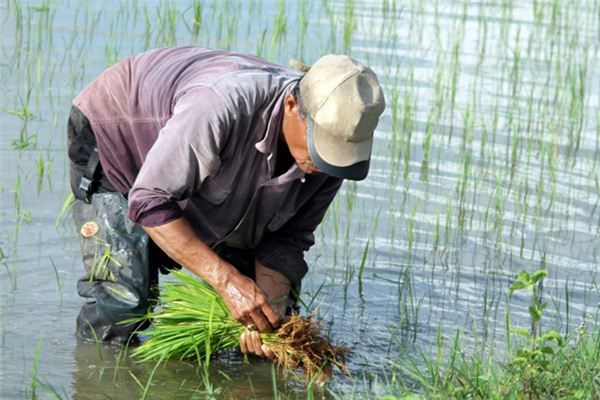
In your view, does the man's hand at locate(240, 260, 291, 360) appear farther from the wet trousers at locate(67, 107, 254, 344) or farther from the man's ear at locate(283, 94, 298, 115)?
the man's ear at locate(283, 94, 298, 115)

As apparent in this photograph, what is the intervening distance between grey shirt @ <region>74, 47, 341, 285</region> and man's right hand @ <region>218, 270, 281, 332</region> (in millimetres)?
276

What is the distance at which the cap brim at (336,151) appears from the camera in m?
3.72

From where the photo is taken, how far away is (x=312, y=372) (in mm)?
4207

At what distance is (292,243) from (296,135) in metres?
0.75

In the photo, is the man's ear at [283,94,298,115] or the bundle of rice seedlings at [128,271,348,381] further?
the bundle of rice seedlings at [128,271,348,381]

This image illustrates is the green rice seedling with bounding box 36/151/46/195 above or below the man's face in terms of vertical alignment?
below

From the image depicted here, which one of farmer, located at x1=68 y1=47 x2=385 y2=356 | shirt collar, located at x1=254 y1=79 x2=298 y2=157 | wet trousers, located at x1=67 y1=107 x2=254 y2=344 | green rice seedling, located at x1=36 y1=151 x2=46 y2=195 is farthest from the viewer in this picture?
Result: green rice seedling, located at x1=36 y1=151 x2=46 y2=195

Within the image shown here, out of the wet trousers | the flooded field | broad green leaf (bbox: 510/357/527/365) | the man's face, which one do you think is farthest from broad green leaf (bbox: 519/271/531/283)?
the wet trousers

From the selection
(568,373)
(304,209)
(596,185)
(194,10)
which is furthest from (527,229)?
(194,10)

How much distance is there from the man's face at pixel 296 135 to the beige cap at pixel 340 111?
0.21ft

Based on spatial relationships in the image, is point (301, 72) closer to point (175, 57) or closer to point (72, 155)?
point (175, 57)

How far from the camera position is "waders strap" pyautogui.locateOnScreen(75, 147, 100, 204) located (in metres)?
4.38

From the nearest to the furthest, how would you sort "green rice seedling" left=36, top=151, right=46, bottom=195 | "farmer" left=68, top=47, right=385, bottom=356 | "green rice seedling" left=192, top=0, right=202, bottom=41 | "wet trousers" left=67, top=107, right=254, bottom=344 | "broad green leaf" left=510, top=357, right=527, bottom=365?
"broad green leaf" left=510, top=357, right=527, bottom=365, "farmer" left=68, top=47, right=385, bottom=356, "wet trousers" left=67, top=107, right=254, bottom=344, "green rice seedling" left=36, top=151, right=46, bottom=195, "green rice seedling" left=192, top=0, right=202, bottom=41

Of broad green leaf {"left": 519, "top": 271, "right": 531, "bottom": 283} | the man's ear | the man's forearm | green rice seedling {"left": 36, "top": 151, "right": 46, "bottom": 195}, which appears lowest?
green rice seedling {"left": 36, "top": 151, "right": 46, "bottom": 195}
